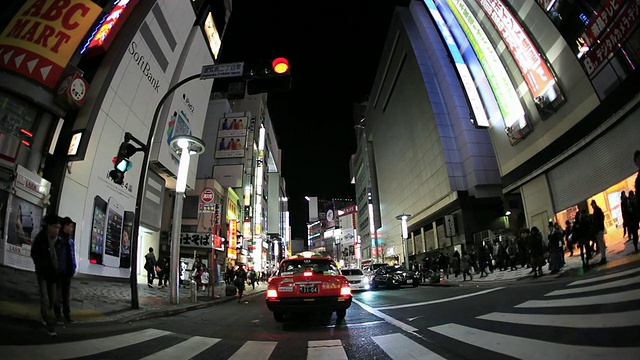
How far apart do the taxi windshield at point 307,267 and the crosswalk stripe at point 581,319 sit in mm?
3737

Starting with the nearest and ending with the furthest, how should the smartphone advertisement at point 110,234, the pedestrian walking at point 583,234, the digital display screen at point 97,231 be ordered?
the pedestrian walking at point 583,234, the digital display screen at point 97,231, the smartphone advertisement at point 110,234

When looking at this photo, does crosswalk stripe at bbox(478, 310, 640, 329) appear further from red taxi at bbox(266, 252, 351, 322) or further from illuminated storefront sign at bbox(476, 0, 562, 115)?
illuminated storefront sign at bbox(476, 0, 562, 115)

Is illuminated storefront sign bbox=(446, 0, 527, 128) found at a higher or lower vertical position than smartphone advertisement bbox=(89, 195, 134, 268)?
higher

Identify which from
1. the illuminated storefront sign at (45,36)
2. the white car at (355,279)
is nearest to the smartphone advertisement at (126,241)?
the illuminated storefront sign at (45,36)

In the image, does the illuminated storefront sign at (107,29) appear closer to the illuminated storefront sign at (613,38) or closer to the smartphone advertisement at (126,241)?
the smartphone advertisement at (126,241)

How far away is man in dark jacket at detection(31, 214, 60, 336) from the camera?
5.43 metres

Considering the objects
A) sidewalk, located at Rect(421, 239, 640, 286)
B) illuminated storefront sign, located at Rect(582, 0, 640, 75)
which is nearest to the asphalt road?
sidewalk, located at Rect(421, 239, 640, 286)

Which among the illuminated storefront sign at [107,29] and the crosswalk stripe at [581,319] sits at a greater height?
the illuminated storefront sign at [107,29]

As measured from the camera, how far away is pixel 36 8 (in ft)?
32.3

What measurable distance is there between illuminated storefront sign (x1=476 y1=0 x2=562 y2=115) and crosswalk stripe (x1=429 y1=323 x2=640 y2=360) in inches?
686

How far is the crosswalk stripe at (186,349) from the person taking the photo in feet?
13.1

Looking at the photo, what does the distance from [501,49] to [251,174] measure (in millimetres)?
38334

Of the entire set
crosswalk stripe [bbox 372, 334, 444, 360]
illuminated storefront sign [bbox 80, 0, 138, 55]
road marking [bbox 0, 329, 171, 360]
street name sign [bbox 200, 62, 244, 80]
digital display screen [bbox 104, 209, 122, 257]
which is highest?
A: illuminated storefront sign [bbox 80, 0, 138, 55]

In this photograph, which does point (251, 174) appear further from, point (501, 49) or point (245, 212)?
point (501, 49)
